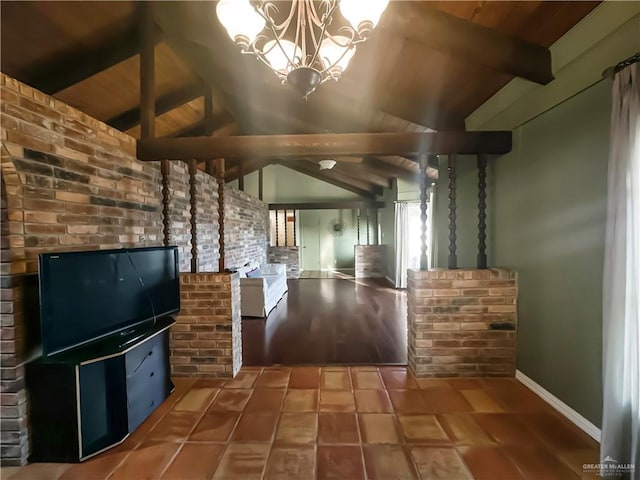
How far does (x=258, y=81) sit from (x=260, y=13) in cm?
207

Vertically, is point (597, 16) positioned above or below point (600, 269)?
above

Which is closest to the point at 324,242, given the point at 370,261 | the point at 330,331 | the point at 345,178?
the point at 370,261

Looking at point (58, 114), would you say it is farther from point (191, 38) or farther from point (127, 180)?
point (191, 38)

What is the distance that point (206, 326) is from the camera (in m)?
2.47

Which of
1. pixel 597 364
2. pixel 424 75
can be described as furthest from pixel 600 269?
pixel 424 75

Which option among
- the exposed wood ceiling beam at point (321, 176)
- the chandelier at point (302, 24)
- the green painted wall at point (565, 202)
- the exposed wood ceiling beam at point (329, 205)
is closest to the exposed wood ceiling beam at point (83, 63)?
the chandelier at point (302, 24)

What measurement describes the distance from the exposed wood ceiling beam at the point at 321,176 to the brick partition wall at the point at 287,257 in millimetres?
2334

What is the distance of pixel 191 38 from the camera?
2451 mm

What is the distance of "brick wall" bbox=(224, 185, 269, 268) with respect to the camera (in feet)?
16.5

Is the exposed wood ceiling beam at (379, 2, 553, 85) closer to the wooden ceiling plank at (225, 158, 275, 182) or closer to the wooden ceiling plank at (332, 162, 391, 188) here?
the wooden ceiling plank at (225, 158, 275, 182)

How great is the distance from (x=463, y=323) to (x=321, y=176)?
6535mm

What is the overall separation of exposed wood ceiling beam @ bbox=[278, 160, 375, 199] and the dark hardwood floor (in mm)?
3764

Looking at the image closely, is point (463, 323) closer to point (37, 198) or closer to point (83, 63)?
point (37, 198)

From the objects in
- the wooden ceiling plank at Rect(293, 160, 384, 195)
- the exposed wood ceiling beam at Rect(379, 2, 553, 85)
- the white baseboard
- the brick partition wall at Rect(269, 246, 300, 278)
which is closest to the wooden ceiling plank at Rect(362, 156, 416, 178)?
the wooden ceiling plank at Rect(293, 160, 384, 195)
